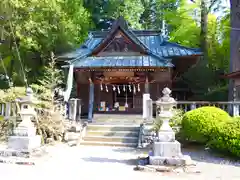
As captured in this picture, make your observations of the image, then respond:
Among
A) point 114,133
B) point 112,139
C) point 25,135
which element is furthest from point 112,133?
point 25,135

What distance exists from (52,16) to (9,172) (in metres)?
11.6

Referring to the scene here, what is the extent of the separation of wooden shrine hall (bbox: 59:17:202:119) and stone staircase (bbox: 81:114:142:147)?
1.49 m

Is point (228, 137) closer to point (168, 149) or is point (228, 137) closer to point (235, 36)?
point (168, 149)

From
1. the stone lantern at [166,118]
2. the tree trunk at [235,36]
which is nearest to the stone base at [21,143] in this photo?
the stone lantern at [166,118]

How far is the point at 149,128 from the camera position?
9.80 meters

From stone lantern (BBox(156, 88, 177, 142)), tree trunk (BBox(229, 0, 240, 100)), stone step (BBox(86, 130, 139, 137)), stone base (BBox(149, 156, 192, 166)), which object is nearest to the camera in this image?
stone base (BBox(149, 156, 192, 166))

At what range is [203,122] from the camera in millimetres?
7801

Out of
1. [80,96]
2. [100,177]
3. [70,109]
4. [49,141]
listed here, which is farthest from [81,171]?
[80,96]

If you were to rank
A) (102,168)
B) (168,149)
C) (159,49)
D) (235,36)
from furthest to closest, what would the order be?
(159,49)
(235,36)
(168,149)
(102,168)

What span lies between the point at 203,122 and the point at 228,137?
1008mm

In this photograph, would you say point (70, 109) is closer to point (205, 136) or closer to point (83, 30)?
point (205, 136)

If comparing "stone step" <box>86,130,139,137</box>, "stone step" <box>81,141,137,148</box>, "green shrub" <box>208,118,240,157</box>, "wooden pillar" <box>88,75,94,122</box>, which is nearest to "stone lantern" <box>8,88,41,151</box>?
"stone step" <box>81,141,137,148</box>

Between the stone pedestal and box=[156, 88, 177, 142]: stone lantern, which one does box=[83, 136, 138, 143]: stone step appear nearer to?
the stone pedestal

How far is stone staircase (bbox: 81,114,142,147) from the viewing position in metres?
10.00
